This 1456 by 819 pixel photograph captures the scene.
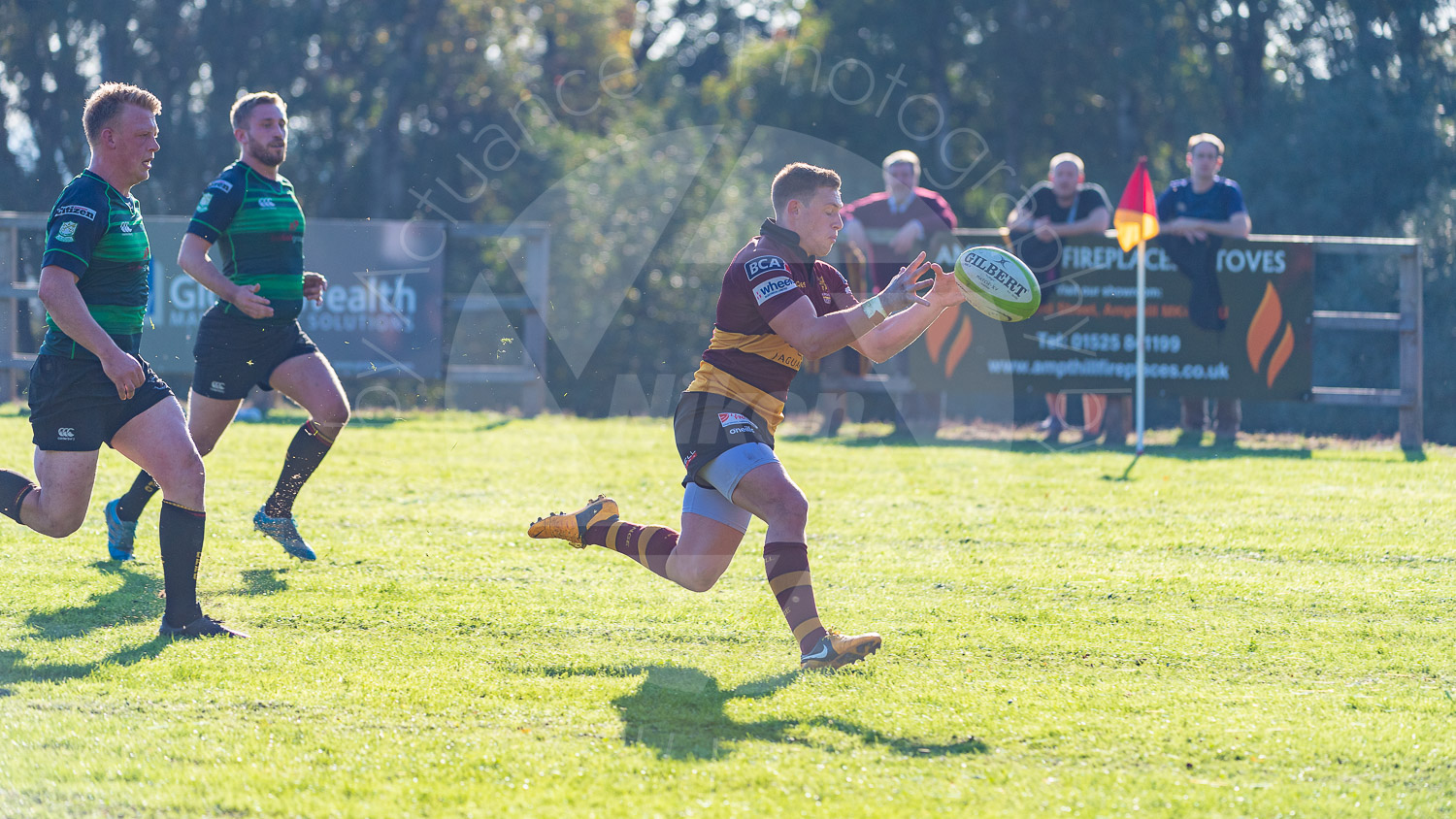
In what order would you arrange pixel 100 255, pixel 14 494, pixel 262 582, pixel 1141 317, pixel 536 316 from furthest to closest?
pixel 536 316 < pixel 1141 317 < pixel 262 582 < pixel 14 494 < pixel 100 255

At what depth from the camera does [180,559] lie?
488 cm

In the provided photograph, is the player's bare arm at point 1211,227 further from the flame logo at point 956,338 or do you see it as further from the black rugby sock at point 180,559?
the black rugby sock at point 180,559

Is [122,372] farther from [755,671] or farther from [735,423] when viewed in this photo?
[755,671]

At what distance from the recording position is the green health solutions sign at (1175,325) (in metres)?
11.9

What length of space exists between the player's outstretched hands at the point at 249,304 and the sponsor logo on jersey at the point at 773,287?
8.28 feet

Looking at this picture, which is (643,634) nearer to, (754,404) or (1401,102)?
(754,404)

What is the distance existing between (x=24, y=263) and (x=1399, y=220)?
22.4m

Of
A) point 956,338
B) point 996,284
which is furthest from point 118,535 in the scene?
point 956,338

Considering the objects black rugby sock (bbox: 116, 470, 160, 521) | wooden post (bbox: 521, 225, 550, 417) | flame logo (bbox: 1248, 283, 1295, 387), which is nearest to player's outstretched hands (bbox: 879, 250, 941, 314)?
black rugby sock (bbox: 116, 470, 160, 521)

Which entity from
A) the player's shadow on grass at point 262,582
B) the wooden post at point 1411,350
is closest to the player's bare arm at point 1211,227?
the wooden post at point 1411,350

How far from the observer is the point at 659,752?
3.59 metres

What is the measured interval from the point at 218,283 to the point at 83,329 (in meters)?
1.32

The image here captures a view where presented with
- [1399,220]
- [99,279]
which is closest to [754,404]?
[99,279]

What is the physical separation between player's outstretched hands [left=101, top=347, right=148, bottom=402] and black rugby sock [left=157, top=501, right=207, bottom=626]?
437mm
